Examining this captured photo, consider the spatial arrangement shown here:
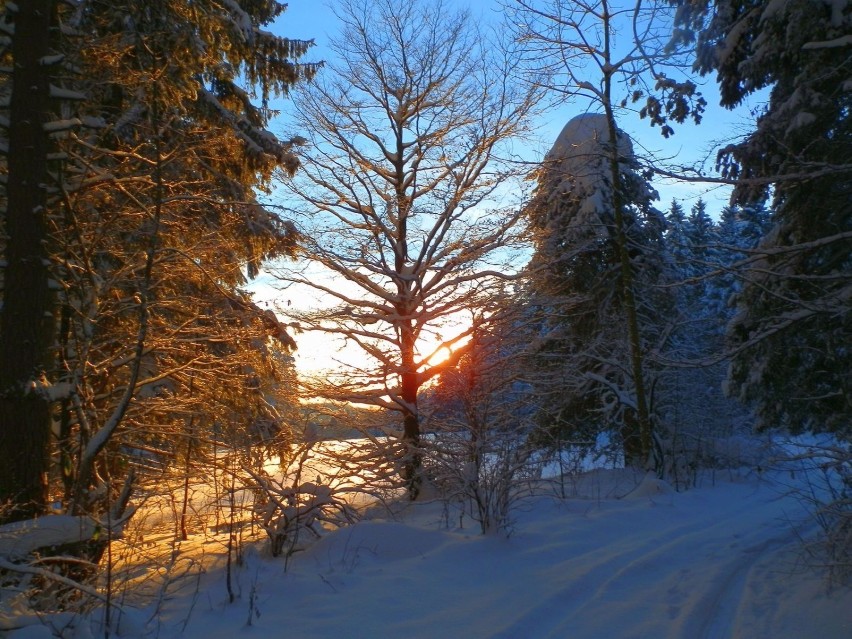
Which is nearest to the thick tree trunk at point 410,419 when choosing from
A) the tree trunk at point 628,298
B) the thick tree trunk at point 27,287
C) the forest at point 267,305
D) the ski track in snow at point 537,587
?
the forest at point 267,305

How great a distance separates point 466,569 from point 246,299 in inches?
250

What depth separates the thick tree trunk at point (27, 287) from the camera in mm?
6000

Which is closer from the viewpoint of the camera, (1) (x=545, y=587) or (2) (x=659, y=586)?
(1) (x=545, y=587)

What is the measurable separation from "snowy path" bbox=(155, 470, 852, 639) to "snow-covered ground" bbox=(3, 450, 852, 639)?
0.02 meters

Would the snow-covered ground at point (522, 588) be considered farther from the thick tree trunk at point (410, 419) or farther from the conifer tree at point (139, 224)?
the thick tree trunk at point (410, 419)

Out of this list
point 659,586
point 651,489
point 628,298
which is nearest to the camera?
point 659,586

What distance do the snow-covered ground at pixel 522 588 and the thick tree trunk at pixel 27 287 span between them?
5.62 feet

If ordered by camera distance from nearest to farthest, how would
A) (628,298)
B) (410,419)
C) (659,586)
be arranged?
(659,586), (628,298), (410,419)

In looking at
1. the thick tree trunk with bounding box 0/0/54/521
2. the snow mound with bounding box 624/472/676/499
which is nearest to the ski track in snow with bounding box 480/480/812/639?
the snow mound with bounding box 624/472/676/499

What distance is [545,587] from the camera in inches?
230

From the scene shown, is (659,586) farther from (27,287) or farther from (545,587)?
(27,287)

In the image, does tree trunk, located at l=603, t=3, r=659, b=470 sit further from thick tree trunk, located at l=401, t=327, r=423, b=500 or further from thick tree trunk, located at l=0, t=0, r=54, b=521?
thick tree trunk, located at l=0, t=0, r=54, b=521

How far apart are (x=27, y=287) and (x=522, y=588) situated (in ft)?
18.0

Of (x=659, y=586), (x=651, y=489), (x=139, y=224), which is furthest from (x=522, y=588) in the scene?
(x=651, y=489)
